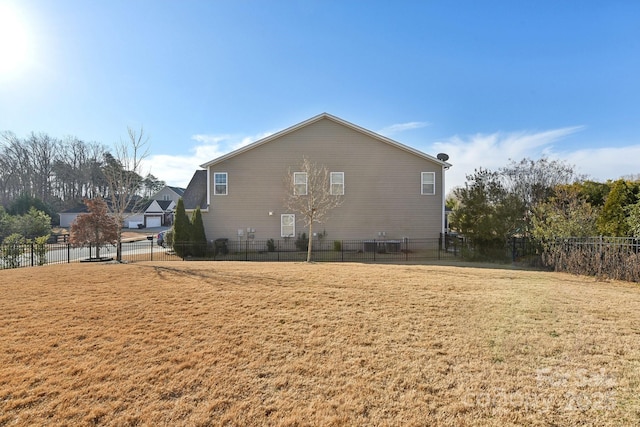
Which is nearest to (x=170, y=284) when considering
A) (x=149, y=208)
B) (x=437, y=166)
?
(x=437, y=166)

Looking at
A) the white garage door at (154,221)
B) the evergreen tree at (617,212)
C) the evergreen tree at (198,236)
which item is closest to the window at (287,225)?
the evergreen tree at (198,236)

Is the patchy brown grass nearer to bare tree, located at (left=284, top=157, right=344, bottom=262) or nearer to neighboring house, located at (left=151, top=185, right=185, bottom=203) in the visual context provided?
bare tree, located at (left=284, top=157, right=344, bottom=262)

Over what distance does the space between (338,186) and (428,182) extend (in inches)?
220

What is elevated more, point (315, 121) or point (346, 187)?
point (315, 121)

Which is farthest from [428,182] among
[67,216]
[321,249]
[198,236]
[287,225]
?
[67,216]

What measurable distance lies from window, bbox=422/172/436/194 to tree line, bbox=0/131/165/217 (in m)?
36.8

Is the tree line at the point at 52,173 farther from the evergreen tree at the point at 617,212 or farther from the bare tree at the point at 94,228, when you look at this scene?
the evergreen tree at the point at 617,212

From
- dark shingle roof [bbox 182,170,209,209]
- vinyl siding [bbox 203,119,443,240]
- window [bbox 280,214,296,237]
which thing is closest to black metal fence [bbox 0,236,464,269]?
window [bbox 280,214,296,237]

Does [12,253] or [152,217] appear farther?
[152,217]

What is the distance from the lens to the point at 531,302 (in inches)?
222

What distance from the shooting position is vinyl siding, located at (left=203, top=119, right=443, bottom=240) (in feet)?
57.8

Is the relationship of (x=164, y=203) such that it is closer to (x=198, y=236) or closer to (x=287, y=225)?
(x=198, y=236)

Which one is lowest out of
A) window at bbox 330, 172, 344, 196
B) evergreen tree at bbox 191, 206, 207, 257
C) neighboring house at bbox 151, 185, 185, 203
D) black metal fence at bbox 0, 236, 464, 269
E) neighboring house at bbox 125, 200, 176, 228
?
black metal fence at bbox 0, 236, 464, 269

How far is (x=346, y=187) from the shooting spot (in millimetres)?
17812
